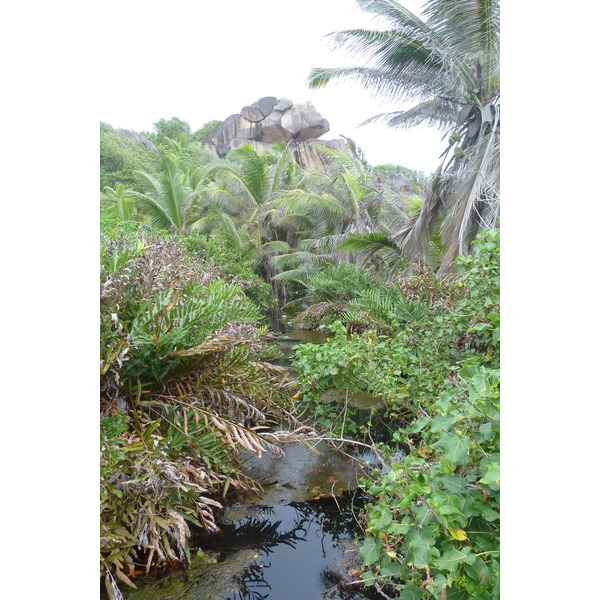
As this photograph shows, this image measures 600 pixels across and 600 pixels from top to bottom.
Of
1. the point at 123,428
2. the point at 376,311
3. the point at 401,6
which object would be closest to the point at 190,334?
the point at 123,428

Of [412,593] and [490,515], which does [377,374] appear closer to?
[412,593]

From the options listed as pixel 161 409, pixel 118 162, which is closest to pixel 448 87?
pixel 161 409

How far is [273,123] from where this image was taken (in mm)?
28203

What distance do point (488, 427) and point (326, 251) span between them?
14000mm

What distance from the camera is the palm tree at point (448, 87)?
21.0 feet

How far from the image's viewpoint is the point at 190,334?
10.5 ft

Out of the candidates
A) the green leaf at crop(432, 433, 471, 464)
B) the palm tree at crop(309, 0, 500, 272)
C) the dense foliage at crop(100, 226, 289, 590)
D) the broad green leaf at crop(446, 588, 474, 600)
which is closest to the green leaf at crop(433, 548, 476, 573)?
the broad green leaf at crop(446, 588, 474, 600)

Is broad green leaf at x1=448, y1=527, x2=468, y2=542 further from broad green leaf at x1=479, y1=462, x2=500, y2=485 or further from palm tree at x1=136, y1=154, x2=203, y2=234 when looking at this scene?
palm tree at x1=136, y1=154, x2=203, y2=234

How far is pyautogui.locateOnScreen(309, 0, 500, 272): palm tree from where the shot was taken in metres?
6.39

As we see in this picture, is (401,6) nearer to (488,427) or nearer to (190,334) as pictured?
(190,334)

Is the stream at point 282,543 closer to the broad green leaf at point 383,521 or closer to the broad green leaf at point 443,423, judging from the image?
the broad green leaf at point 383,521

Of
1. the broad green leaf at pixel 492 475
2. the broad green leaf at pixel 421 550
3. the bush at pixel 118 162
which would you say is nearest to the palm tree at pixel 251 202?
the bush at pixel 118 162

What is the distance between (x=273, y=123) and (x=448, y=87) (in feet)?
73.6

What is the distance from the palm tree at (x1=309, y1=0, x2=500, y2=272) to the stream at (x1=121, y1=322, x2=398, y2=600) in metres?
4.17
